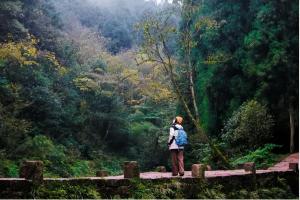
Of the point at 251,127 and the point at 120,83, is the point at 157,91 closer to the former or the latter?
the point at 120,83

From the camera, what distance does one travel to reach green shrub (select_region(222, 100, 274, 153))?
→ 62.2ft

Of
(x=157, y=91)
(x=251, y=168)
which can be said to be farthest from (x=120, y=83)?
(x=251, y=168)

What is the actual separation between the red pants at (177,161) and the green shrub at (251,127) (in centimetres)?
776

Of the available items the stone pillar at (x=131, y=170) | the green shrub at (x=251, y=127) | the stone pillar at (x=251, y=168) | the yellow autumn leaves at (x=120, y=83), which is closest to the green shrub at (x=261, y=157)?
the green shrub at (x=251, y=127)

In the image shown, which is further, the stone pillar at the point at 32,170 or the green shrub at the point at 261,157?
the green shrub at the point at 261,157

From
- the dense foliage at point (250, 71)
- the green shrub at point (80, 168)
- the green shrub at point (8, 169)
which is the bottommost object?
the green shrub at point (80, 168)

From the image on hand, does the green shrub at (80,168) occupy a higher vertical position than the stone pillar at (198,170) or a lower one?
lower

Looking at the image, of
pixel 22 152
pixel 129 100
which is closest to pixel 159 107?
pixel 129 100

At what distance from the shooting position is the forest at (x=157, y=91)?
18766 mm

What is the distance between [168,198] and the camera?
10.3 metres

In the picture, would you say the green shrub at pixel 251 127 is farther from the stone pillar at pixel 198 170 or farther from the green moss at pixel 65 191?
the green moss at pixel 65 191

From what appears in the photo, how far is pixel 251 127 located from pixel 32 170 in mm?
12123

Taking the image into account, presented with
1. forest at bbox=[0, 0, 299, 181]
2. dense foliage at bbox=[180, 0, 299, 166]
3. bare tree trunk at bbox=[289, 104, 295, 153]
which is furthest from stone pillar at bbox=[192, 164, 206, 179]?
bare tree trunk at bbox=[289, 104, 295, 153]

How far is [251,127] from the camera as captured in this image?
19.1 m
